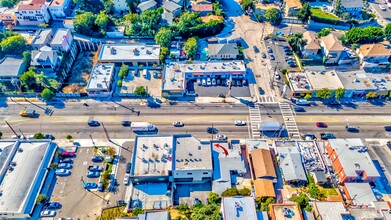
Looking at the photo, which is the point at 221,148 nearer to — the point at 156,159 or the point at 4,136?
the point at 156,159

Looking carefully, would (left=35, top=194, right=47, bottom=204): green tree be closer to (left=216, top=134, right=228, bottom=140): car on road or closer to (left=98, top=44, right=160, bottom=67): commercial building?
(left=216, top=134, right=228, bottom=140): car on road

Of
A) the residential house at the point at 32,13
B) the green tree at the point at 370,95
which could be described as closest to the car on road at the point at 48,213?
the residential house at the point at 32,13

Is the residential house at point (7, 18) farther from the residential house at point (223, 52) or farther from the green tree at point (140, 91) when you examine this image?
the residential house at point (223, 52)

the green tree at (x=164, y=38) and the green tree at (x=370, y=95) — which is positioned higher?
the green tree at (x=164, y=38)

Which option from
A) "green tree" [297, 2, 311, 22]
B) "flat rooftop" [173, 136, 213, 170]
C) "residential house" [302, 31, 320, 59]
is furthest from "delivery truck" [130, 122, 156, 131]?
"green tree" [297, 2, 311, 22]

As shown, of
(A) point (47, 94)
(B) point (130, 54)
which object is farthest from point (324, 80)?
(A) point (47, 94)

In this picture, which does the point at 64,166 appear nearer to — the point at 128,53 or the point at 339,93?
the point at 128,53

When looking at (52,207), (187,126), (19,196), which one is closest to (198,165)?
(187,126)
